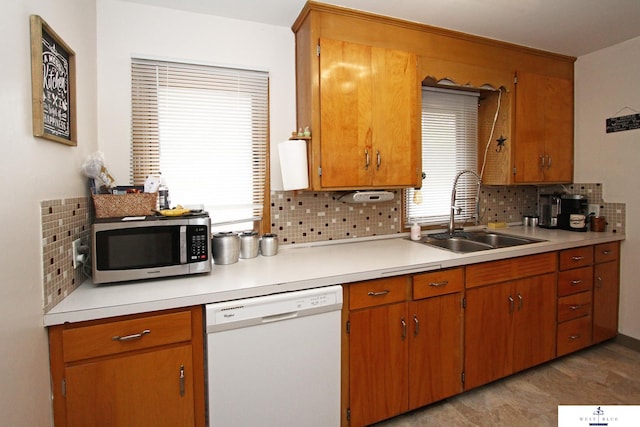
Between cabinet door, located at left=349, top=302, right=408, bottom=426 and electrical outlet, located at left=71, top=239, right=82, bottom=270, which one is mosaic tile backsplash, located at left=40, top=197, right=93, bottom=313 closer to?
electrical outlet, located at left=71, top=239, right=82, bottom=270

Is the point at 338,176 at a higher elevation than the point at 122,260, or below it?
higher

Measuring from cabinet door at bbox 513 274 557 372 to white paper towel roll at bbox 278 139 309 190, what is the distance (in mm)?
1574

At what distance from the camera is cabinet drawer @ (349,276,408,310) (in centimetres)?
166

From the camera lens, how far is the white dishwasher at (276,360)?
54.4 inches

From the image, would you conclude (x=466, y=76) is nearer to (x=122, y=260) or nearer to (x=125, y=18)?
(x=125, y=18)

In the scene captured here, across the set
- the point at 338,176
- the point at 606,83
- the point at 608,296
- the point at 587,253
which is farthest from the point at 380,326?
the point at 606,83

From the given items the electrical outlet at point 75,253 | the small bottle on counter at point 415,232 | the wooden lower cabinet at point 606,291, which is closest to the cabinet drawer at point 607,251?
the wooden lower cabinet at point 606,291

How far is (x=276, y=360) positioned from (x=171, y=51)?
182cm

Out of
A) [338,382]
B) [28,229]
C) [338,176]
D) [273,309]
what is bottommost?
[338,382]

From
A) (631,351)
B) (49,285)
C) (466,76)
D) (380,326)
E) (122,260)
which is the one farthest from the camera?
(631,351)

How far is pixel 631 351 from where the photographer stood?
255 cm

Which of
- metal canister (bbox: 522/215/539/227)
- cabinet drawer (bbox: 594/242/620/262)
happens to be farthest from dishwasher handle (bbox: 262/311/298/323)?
metal canister (bbox: 522/215/539/227)

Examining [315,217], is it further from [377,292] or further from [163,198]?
[163,198]

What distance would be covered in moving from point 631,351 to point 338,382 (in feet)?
8.42
